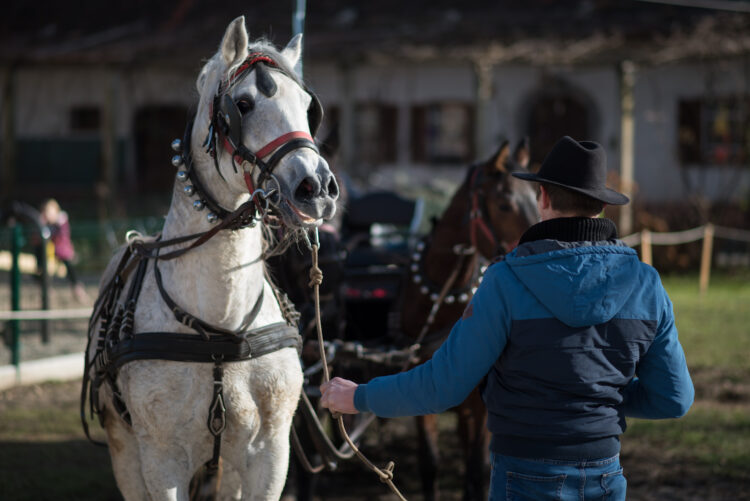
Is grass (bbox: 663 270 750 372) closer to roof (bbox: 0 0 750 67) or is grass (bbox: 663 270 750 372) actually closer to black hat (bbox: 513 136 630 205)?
roof (bbox: 0 0 750 67)

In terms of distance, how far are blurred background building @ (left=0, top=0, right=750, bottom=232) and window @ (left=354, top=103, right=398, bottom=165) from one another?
0.03 metres

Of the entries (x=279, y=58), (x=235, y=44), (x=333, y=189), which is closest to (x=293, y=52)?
(x=279, y=58)

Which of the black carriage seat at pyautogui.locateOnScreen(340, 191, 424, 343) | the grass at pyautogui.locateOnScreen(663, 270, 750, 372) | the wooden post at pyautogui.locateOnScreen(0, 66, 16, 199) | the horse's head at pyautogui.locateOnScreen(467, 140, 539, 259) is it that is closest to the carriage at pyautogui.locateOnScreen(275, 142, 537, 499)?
the horse's head at pyautogui.locateOnScreen(467, 140, 539, 259)

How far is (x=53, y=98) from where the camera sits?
747 inches

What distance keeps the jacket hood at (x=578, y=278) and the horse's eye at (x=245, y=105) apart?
3.37 ft

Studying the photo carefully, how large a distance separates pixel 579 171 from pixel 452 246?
7.95 feet

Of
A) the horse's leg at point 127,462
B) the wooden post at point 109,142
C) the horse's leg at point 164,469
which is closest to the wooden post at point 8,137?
the wooden post at point 109,142

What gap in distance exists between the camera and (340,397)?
2426 millimetres

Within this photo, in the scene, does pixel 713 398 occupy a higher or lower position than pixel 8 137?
lower

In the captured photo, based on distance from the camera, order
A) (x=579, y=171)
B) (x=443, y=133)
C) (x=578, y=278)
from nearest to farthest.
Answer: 1. (x=578, y=278)
2. (x=579, y=171)
3. (x=443, y=133)

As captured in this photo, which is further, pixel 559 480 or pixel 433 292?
pixel 433 292

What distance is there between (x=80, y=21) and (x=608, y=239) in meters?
19.6

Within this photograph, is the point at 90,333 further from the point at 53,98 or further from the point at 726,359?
the point at 53,98

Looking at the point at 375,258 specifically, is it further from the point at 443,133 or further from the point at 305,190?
the point at 443,133
